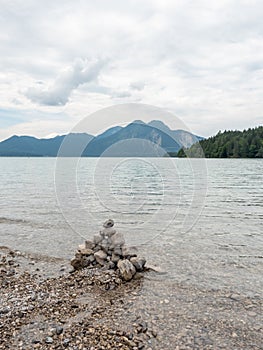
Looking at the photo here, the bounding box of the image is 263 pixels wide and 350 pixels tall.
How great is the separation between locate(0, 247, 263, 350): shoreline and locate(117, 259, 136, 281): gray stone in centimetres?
24

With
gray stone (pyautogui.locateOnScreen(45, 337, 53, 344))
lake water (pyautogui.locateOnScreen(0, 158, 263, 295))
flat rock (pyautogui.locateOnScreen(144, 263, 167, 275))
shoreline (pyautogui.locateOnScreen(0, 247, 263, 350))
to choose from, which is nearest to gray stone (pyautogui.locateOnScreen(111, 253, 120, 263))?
shoreline (pyautogui.locateOnScreen(0, 247, 263, 350))

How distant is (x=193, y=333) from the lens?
734cm

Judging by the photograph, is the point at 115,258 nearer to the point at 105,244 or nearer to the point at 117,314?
the point at 105,244

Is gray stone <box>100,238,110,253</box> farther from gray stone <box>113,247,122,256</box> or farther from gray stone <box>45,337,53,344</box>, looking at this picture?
gray stone <box>45,337,53,344</box>

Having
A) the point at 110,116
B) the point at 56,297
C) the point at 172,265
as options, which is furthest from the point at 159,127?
the point at 56,297

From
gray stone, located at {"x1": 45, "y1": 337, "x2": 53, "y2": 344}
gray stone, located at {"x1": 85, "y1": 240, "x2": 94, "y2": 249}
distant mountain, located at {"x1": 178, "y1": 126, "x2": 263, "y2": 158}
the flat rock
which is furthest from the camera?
distant mountain, located at {"x1": 178, "y1": 126, "x2": 263, "y2": 158}

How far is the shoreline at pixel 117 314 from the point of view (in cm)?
688

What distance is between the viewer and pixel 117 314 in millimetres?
8023

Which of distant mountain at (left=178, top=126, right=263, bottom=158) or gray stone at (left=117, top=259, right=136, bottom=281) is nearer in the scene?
gray stone at (left=117, top=259, right=136, bottom=281)

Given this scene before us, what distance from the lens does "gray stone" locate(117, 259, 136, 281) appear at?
10.2m

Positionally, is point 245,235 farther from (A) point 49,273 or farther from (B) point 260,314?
(A) point 49,273

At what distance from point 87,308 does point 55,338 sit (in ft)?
5.02

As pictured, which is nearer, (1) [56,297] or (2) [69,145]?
(1) [56,297]

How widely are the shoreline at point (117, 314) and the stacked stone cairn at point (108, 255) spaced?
40cm
